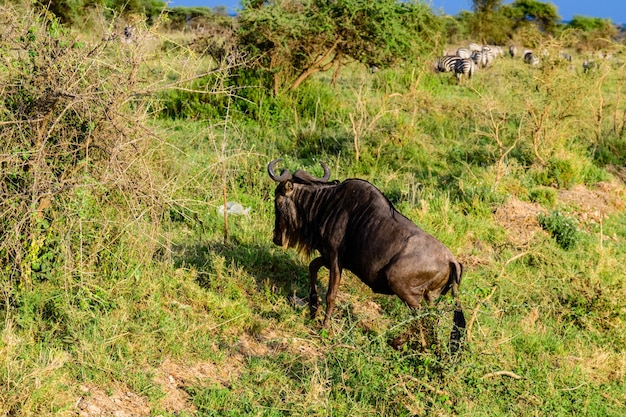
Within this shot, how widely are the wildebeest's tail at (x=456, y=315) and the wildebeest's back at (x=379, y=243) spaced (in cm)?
6

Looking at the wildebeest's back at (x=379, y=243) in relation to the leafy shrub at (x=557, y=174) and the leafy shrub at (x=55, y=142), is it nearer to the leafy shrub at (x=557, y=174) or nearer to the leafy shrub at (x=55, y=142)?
the leafy shrub at (x=55, y=142)

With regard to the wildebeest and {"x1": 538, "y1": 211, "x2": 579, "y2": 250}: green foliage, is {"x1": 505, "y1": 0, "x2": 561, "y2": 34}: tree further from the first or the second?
the wildebeest

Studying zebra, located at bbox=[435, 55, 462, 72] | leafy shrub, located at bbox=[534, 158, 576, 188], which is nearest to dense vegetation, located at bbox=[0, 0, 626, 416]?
leafy shrub, located at bbox=[534, 158, 576, 188]

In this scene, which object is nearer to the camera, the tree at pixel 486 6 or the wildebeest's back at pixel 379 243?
the wildebeest's back at pixel 379 243

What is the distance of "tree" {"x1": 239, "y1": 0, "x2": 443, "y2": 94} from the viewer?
10.8m

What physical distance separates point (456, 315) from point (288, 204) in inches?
62.1

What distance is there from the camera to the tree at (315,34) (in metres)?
10.8

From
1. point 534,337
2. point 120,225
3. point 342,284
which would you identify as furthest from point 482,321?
point 120,225

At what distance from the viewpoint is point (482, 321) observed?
570 centimetres

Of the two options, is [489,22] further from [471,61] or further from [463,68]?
[463,68]

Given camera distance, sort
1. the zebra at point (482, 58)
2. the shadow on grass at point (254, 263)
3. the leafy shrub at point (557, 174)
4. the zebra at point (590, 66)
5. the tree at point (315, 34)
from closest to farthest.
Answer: the shadow on grass at point (254, 263) < the leafy shrub at point (557, 174) < the tree at point (315, 34) < the zebra at point (590, 66) < the zebra at point (482, 58)

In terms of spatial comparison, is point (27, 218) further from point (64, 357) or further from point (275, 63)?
point (275, 63)

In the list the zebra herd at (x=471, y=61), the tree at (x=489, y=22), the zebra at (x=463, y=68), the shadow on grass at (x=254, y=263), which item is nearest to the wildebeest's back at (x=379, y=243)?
the shadow on grass at (x=254, y=263)

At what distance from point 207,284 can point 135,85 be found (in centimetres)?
173
